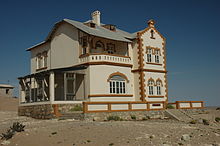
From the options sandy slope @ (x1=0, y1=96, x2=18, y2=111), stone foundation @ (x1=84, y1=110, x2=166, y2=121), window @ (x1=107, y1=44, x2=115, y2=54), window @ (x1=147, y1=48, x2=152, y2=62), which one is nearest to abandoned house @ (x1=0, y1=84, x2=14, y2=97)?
sandy slope @ (x1=0, y1=96, x2=18, y2=111)

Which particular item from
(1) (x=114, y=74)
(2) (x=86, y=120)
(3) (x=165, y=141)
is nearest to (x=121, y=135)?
(3) (x=165, y=141)

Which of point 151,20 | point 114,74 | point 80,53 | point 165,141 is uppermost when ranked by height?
point 151,20

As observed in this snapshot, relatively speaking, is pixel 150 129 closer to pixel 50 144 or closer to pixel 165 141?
pixel 165 141

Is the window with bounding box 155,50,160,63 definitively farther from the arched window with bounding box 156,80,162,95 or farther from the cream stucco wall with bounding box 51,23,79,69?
the cream stucco wall with bounding box 51,23,79,69

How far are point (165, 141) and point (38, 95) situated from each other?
15.4 m

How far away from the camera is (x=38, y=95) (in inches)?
979

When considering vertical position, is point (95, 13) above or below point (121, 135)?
above

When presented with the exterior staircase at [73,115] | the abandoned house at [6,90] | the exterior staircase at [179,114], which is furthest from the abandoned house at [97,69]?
the abandoned house at [6,90]

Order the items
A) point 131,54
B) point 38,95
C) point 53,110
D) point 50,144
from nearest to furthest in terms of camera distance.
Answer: point 50,144 < point 53,110 < point 38,95 < point 131,54

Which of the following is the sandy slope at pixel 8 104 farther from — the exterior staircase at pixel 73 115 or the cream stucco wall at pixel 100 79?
the exterior staircase at pixel 73 115

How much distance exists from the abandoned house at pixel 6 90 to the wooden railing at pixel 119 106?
1439 inches

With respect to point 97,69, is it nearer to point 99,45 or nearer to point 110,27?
point 99,45

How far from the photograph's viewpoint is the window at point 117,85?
2470 centimetres

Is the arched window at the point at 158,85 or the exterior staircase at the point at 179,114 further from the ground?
the arched window at the point at 158,85
